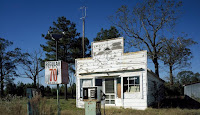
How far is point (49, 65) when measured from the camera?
24.9 ft

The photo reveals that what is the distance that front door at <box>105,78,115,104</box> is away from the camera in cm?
1291

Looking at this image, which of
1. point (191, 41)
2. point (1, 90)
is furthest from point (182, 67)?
point (1, 90)

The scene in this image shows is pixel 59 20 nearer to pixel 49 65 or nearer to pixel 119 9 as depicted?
pixel 119 9

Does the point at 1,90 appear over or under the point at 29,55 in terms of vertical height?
under

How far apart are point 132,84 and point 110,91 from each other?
1.75 m

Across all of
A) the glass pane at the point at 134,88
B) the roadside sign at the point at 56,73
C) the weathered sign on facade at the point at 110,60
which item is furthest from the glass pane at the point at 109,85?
the roadside sign at the point at 56,73

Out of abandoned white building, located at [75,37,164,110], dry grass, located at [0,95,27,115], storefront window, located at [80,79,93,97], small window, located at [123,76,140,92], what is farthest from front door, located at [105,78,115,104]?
dry grass, located at [0,95,27,115]

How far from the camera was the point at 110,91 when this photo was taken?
13.0 m

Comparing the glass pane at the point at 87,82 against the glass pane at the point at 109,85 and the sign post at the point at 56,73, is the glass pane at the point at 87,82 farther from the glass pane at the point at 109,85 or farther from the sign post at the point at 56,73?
the sign post at the point at 56,73

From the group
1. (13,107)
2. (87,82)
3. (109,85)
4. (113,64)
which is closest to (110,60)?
(113,64)

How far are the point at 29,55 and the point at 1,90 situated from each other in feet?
24.2

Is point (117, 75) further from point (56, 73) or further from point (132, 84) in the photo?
point (56, 73)

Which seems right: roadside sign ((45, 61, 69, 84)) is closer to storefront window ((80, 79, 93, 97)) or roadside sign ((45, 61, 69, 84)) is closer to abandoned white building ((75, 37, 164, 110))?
abandoned white building ((75, 37, 164, 110))

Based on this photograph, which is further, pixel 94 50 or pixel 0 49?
pixel 0 49
